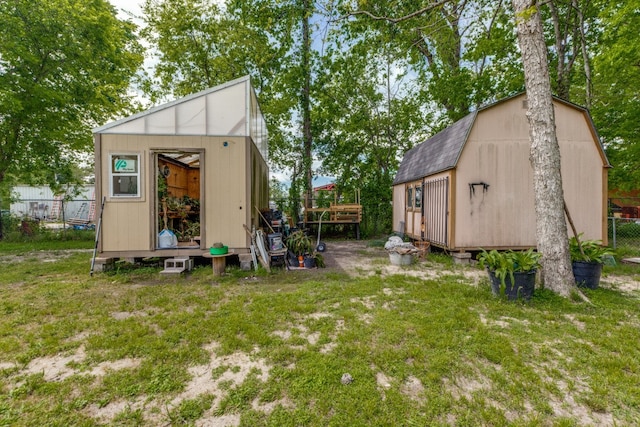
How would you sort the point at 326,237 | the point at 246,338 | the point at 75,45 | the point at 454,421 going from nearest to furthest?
the point at 454,421
the point at 246,338
the point at 75,45
the point at 326,237

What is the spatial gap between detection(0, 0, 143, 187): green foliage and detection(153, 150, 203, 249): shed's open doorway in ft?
16.4

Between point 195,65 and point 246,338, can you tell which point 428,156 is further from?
point 195,65

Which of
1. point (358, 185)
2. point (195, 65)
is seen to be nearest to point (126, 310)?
point (358, 185)

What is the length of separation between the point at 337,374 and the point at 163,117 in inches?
230

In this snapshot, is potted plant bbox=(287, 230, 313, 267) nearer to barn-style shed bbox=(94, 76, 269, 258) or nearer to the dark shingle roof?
barn-style shed bbox=(94, 76, 269, 258)

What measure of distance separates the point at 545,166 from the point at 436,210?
3.53 metres

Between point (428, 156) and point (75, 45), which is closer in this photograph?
point (428, 156)

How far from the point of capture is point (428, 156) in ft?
29.5

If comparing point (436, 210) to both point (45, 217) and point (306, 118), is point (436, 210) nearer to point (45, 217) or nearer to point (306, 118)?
point (306, 118)

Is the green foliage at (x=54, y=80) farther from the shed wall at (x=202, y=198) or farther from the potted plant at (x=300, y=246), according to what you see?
the potted plant at (x=300, y=246)

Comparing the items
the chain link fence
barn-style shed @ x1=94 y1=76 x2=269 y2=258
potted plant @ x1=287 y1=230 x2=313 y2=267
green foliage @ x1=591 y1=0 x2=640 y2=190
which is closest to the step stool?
barn-style shed @ x1=94 y1=76 x2=269 y2=258

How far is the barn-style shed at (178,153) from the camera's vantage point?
227 inches

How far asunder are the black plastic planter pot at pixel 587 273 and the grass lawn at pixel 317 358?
0.32 metres

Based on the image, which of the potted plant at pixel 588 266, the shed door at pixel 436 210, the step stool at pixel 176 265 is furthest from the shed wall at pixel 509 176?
the step stool at pixel 176 265
